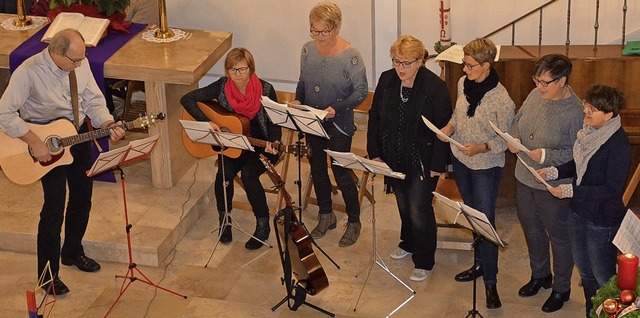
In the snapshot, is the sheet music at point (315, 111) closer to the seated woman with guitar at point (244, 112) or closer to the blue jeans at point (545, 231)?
the seated woman with guitar at point (244, 112)

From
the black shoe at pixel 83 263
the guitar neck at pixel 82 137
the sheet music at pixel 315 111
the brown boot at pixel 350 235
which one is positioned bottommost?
the black shoe at pixel 83 263

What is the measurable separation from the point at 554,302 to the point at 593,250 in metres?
0.81

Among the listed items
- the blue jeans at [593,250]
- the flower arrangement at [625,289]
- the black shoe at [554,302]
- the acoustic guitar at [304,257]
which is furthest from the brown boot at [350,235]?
the flower arrangement at [625,289]

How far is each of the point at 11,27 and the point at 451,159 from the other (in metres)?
3.99

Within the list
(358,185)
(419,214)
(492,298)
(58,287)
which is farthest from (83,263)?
(492,298)

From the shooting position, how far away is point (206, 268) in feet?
24.6

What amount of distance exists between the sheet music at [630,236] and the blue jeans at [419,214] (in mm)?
1750

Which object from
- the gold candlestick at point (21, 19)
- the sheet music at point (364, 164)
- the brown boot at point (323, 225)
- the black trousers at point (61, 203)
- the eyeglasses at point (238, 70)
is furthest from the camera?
the gold candlestick at point (21, 19)

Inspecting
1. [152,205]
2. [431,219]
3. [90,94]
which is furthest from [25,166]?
[431,219]

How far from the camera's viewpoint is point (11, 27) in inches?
339

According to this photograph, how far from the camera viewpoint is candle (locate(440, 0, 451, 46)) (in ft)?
28.9

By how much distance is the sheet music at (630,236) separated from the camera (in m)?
5.19

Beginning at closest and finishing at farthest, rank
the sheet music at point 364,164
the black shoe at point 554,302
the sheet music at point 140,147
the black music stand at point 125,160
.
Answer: the sheet music at point 364,164 → the black music stand at point 125,160 → the sheet music at point 140,147 → the black shoe at point 554,302

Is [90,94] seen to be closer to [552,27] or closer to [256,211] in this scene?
[256,211]
